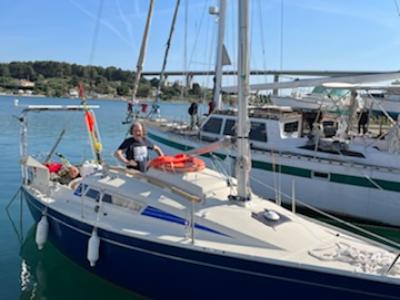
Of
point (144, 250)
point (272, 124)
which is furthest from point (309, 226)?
point (272, 124)

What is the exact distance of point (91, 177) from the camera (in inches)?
273

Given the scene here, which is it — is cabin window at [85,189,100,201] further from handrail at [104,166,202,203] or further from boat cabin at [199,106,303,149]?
boat cabin at [199,106,303,149]

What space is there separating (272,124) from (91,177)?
643cm

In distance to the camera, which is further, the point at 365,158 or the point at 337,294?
the point at 365,158

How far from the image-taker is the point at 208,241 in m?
5.30

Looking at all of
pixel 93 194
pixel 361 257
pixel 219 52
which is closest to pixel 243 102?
pixel 361 257

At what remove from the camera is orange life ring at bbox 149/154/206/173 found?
6.45m

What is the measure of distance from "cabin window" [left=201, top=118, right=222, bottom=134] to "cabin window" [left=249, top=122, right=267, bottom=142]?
1.31m

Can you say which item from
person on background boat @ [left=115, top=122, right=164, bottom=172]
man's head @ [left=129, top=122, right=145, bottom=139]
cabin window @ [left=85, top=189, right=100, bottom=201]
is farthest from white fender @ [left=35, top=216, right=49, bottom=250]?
man's head @ [left=129, top=122, right=145, bottom=139]

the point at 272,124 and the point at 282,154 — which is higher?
the point at 272,124

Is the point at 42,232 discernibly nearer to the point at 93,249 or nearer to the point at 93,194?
the point at 93,194

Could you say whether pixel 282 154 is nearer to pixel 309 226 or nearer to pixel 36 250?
pixel 309 226

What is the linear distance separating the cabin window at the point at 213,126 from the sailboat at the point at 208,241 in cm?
640

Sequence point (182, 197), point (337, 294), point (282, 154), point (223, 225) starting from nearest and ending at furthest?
point (337, 294)
point (223, 225)
point (182, 197)
point (282, 154)
